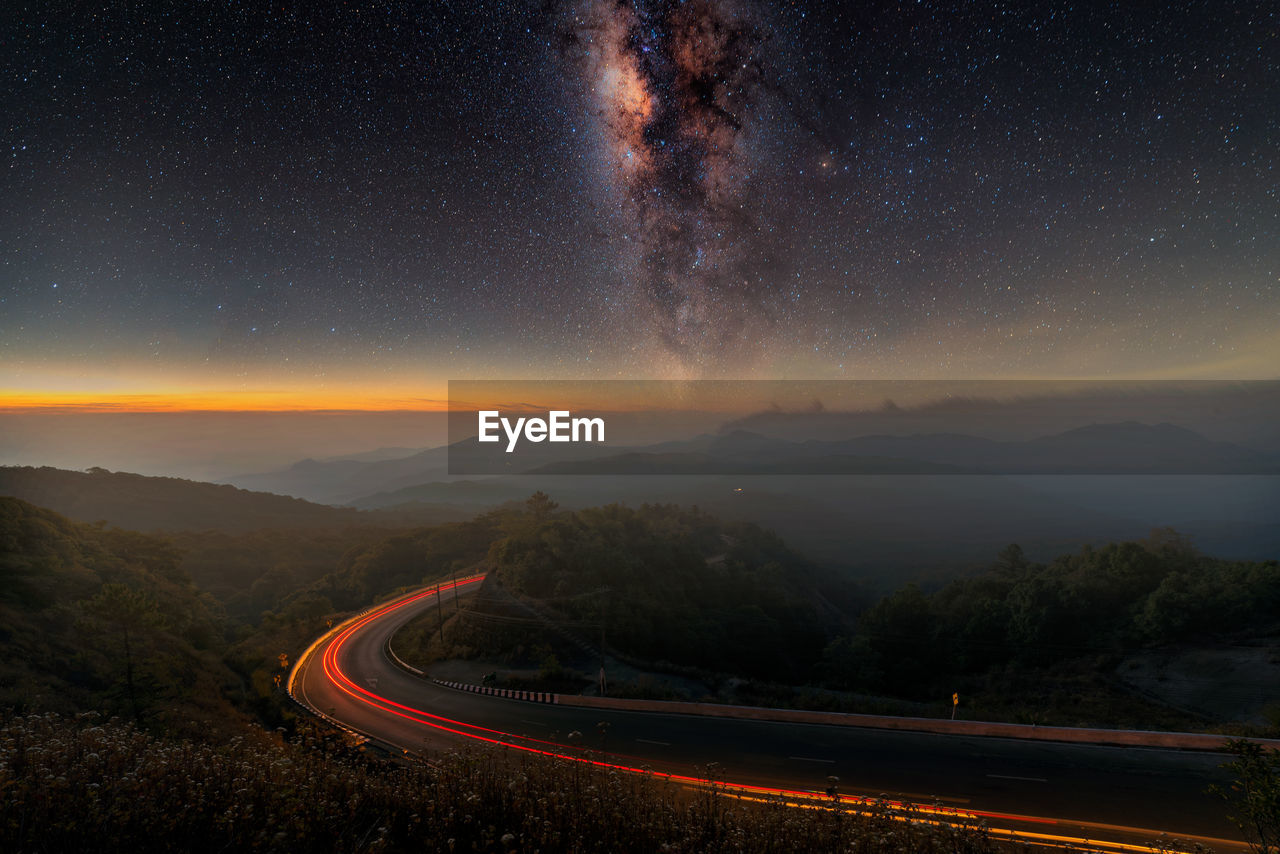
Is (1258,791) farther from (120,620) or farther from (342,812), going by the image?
(120,620)

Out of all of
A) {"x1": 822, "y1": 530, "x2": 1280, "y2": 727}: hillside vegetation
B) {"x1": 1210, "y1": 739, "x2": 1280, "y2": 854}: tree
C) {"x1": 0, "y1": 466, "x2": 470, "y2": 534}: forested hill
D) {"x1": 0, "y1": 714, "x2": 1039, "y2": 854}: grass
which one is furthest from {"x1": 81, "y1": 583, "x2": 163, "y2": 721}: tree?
{"x1": 0, "y1": 466, "x2": 470, "y2": 534}: forested hill

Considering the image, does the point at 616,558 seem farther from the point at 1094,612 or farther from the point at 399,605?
the point at 1094,612

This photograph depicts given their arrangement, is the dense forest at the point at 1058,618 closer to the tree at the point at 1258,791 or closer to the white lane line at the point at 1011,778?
the white lane line at the point at 1011,778

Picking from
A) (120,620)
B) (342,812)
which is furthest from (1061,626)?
(120,620)

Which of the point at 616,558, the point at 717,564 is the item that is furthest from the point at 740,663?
the point at 717,564

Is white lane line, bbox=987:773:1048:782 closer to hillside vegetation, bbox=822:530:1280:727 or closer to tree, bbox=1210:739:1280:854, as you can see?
tree, bbox=1210:739:1280:854

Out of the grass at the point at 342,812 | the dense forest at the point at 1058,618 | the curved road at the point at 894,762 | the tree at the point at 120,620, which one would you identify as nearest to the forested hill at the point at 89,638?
the tree at the point at 120,620
